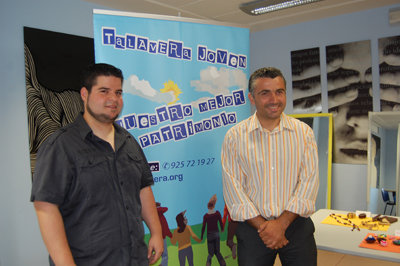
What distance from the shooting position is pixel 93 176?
1362 mm

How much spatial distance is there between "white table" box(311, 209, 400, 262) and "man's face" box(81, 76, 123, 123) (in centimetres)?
143

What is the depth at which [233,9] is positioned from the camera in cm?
392

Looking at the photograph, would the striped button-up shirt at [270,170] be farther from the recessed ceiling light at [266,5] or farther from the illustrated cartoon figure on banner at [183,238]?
the recessed ceiling light at [266,5]

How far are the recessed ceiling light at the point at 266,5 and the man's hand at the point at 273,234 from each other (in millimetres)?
2613

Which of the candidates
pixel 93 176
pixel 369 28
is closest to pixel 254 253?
pixel 93 176

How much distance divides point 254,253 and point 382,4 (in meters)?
3.66

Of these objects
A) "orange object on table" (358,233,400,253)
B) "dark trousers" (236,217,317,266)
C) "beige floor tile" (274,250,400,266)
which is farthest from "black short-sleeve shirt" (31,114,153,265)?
"orange object on table" (358,233,400,253)

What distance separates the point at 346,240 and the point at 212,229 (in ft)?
2.76

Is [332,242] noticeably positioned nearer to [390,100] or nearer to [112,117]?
[112,117]

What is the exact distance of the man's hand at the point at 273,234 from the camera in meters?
1.63

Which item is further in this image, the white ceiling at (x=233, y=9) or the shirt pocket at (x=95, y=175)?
the white ceiling at (x=233, y=9)

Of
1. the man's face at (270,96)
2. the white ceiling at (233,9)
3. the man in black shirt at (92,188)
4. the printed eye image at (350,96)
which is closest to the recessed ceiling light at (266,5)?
the white ceiling at (233,9)

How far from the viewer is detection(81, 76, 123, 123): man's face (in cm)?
144

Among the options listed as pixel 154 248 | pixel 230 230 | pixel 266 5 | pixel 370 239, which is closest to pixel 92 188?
pixel 154 248
